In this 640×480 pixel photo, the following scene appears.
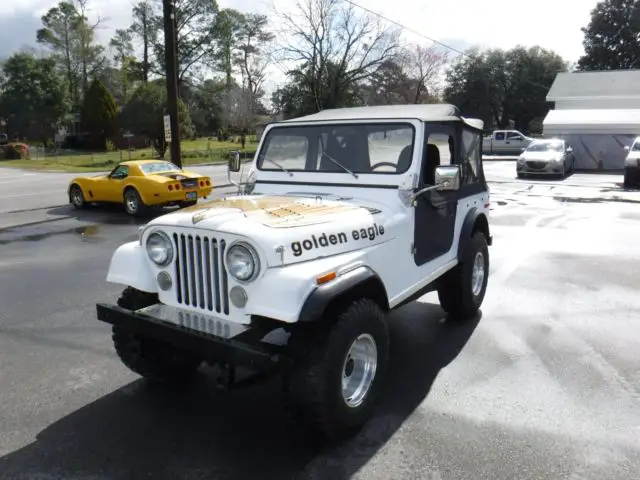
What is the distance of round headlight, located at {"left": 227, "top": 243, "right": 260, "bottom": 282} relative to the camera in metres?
3.06

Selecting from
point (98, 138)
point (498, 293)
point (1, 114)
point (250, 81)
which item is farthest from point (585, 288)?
point (250, 81)

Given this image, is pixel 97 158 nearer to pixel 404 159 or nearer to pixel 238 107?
pixel 238 107

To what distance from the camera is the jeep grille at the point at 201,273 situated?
3.21 meters

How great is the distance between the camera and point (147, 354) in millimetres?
3854

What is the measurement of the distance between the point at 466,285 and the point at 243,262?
9.12ft

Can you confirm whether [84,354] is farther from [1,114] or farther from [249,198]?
[1,114]

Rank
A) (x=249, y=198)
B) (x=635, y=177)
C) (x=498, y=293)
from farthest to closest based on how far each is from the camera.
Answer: (x=635, y=177)
(x=498, y=293)
(x=249, y=198)

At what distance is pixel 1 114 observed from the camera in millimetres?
44500

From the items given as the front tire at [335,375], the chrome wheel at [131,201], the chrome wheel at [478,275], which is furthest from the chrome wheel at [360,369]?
the chrome wheel at [131,201]

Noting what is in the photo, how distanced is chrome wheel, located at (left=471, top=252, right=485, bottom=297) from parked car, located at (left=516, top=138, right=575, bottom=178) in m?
17.3

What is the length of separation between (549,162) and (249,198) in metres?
19.6

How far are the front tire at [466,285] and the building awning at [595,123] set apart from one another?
24.1 metres

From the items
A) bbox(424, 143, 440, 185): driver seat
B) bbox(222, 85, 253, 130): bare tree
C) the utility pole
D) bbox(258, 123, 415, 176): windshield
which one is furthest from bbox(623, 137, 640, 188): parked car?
bbox(222, 85, 253, 130): bare tree

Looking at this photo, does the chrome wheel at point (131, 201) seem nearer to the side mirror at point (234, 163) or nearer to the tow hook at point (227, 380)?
the side mirror at point (234, 163)
